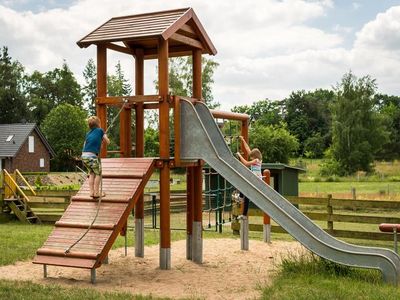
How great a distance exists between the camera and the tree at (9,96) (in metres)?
64.5

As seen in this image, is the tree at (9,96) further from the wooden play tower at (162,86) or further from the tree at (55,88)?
the wooden play tower at (162,86)

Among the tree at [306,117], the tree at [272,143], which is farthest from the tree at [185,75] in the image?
the tree at [306,117]

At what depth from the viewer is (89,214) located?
29.1 feet

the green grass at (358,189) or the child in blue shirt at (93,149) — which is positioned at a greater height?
the child in blue shirt at (93,149)

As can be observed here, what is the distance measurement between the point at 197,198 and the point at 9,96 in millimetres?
58411

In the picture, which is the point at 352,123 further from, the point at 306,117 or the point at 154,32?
the point at 154,32

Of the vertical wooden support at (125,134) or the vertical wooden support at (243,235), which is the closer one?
the vertical wooden support at (125,134)

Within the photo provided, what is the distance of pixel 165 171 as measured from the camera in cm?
944

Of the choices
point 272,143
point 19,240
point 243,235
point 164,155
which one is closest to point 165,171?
point 164,155

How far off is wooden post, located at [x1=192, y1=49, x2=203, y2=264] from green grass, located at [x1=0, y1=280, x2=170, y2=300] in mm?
3091

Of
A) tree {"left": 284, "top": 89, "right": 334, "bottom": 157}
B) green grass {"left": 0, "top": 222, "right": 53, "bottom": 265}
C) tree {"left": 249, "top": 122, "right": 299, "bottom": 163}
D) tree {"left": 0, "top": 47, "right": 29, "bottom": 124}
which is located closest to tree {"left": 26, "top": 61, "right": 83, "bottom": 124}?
tree {"left": 0, "top": 47, "right": 29, "bottom": 124}

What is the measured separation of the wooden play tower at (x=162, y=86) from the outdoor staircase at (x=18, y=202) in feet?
25.7

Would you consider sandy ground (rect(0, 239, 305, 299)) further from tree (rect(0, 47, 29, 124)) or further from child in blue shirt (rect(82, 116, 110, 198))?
tree (rect(0, 47, 29, 124))

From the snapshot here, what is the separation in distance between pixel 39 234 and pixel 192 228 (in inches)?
211
